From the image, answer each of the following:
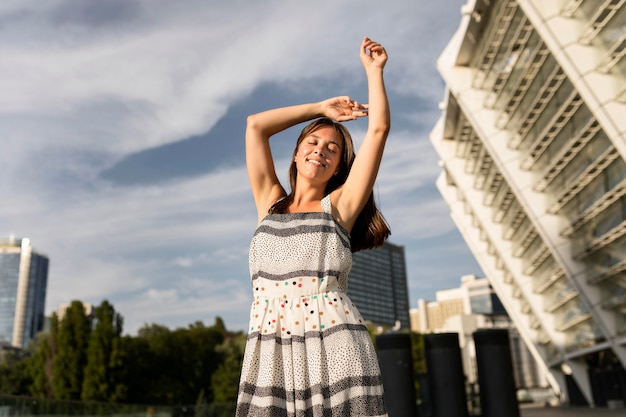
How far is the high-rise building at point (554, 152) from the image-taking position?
22344 mm

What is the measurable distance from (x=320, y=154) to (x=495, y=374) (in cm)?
1495

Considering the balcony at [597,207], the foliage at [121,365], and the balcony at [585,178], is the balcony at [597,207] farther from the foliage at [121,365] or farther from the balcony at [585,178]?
the foliage at [121,365]

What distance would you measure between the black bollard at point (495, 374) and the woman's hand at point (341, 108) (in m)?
14.6

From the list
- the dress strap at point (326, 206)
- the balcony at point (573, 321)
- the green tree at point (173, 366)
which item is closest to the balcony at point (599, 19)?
the balcony at point (573, 321)

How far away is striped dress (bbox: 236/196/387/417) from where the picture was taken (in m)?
2.06

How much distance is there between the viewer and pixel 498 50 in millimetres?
29281

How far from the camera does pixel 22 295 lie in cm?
18912

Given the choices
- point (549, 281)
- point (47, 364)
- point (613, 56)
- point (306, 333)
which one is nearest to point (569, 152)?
point (613, 56)

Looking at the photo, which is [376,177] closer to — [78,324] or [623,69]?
[623,69]

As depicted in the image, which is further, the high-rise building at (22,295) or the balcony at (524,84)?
the high-rise building at (22,295)

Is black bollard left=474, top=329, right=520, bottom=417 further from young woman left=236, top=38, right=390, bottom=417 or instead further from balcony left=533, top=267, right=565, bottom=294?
balcony left=533, top=267, right=565, bottom=294

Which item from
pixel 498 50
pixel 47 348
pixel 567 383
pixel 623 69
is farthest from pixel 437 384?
pixel 47 348

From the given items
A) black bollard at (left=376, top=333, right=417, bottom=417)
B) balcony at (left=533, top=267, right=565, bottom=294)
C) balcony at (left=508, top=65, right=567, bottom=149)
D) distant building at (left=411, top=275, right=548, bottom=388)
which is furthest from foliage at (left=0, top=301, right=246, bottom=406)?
distant building at (left=411, top=275, right=548, bottom=388)

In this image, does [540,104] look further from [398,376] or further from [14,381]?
[14,381]
